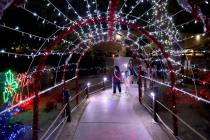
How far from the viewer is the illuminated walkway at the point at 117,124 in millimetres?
8562

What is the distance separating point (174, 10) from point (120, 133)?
1505 centimetres

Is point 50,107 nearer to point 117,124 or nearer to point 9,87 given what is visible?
point 9,87

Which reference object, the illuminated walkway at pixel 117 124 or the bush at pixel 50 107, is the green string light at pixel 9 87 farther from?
the bush at pixel 50 107

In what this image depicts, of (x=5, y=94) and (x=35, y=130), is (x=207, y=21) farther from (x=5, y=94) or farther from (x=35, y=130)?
(x=5, y=94)

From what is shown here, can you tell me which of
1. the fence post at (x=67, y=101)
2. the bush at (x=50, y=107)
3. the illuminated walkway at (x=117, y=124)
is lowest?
the bush at (x=50, y=107)

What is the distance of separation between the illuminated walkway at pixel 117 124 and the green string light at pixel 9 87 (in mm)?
2676

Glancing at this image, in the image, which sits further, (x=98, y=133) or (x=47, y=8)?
(x=47, y=8)

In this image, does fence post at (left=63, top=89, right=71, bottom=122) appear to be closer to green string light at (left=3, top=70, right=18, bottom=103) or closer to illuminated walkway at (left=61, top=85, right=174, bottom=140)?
illuminated walkway at (left=61, top=85, right=174, bottom=140)

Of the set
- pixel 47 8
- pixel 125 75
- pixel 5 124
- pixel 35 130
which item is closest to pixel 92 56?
pixel 125 75

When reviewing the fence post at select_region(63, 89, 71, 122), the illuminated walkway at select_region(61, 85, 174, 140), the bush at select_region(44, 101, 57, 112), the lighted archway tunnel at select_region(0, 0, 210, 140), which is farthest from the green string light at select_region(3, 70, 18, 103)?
the bush at select_region(44, 101, 57, 112)

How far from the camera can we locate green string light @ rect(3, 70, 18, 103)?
11.4 m

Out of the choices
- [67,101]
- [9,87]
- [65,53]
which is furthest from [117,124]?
[65,53]

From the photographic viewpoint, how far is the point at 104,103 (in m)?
14.6

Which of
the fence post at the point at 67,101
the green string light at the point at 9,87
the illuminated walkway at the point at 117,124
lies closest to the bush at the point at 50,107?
the illuminated walkway at the point at 117,124
